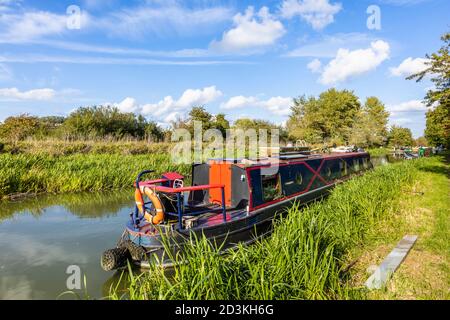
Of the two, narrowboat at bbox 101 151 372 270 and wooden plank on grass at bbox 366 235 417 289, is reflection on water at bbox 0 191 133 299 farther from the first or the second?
wooden plank on grass at bbox 366 235 417 289

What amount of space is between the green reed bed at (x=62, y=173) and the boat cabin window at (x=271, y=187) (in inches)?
317

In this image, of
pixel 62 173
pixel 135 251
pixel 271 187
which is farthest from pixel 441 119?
pixel 62 173

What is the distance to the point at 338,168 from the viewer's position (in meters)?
11.5

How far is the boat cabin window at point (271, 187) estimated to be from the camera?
23.2 ft

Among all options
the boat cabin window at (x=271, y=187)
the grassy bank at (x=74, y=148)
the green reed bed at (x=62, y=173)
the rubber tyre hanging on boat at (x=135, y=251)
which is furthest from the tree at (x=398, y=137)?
the rubber tyre hanging on boat at (x=135, y=251)

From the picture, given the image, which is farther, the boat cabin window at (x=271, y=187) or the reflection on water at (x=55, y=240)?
the boat cabin window at (x=271, y=187)

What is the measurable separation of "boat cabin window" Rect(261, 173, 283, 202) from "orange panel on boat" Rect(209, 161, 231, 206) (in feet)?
2.65

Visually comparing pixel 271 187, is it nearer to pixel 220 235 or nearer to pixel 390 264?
pixel 220 235

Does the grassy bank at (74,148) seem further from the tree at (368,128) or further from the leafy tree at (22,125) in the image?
the tree at (368,128)

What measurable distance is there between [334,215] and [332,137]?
3511cm

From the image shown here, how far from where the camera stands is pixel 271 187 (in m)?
7.37

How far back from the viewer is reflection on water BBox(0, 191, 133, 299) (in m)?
4.91
